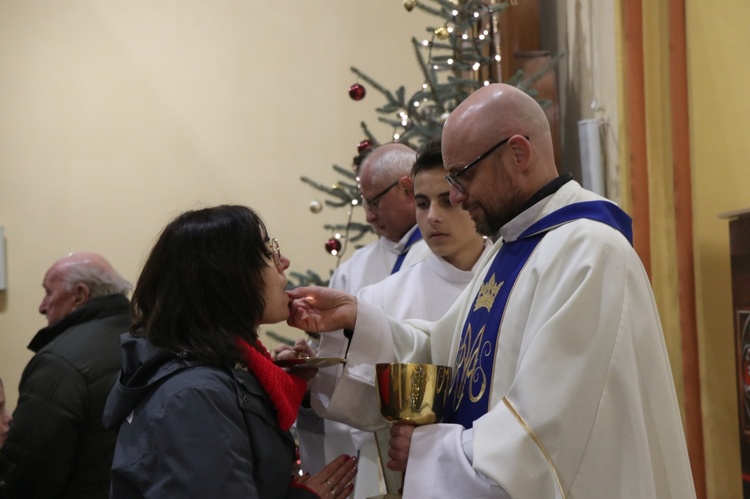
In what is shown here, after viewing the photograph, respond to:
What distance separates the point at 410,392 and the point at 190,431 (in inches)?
22.8

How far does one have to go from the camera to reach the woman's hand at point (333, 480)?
2.42 m

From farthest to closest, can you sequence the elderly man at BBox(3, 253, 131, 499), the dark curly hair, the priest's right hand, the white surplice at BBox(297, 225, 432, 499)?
the elderly man at BBox(3, 253, 131, 499) < the white surplice at BBox(297, 225, 432, 499) < the priest's right hand < the dark curly hair

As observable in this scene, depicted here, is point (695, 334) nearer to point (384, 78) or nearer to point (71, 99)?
point (384, 78)

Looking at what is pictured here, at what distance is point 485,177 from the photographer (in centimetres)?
250

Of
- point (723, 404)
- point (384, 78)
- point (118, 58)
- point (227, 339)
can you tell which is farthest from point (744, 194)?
point (118, 58)

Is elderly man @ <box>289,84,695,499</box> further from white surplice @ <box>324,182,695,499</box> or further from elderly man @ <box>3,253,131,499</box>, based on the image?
elderly man @ <box>3,253,131,499</box>

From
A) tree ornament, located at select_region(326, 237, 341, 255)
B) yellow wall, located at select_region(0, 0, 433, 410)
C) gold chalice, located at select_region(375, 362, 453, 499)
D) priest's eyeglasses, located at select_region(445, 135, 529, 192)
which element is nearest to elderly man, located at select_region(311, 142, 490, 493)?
gold chalice, located at select_region(375, 362, 453, 499)

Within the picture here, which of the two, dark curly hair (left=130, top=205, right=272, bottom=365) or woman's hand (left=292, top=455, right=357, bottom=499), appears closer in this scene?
dark curly hair (left=130, top=205, right=272, bottom=365)

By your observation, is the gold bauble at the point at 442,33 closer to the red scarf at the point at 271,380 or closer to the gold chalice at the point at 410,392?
the gold chalice at the point at 410,392

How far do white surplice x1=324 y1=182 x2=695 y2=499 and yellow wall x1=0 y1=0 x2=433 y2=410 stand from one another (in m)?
5.00

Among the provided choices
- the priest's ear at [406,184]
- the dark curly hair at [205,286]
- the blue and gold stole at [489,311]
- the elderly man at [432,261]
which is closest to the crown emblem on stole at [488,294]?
the blue and gold stole at [489,311]

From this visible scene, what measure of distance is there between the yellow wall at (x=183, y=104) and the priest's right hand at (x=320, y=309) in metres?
4.33

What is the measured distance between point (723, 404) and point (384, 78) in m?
4.22

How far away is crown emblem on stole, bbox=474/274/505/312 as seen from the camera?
2.54 m
